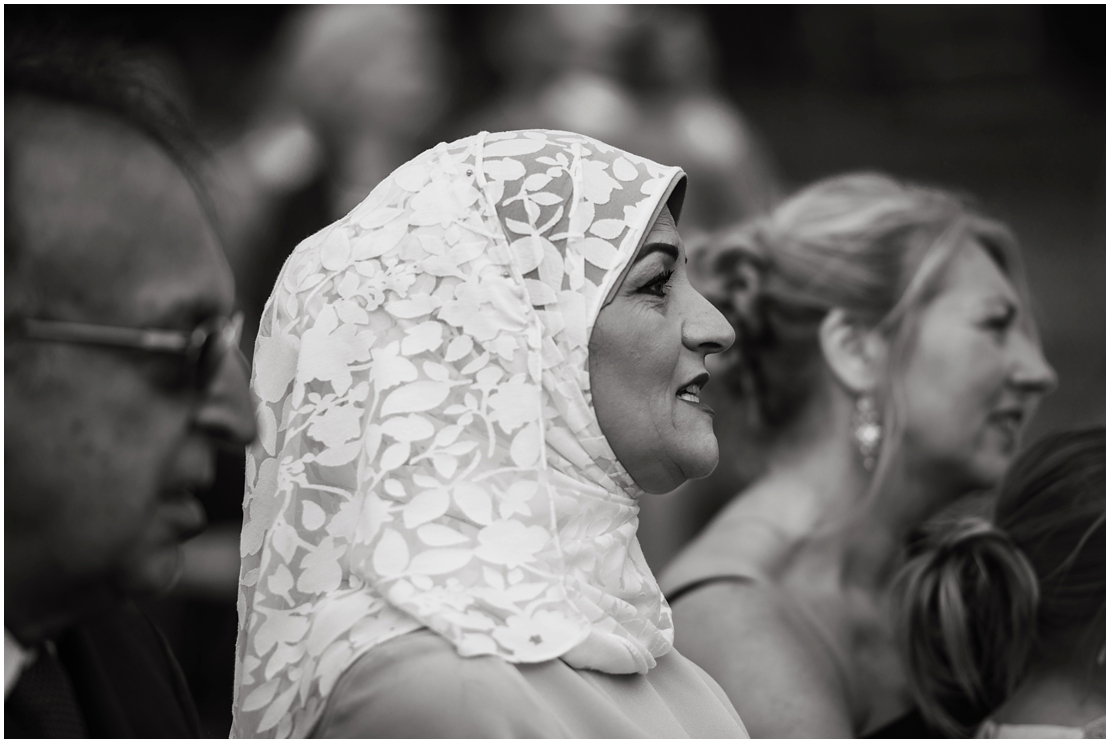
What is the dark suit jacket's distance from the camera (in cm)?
154

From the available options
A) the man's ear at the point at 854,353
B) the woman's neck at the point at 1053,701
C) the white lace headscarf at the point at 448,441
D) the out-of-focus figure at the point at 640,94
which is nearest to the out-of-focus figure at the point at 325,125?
the out-of-focus figure at the point at 640,94

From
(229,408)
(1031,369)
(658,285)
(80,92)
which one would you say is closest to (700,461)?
(658,285)

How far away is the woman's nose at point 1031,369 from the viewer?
10.9 ft

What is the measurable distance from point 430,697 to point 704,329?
2.36 ft

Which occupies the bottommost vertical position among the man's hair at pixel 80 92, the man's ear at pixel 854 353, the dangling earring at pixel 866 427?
the dangling earring at pixel 866 427

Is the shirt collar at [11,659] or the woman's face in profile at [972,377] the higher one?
the shirt collar at [11,659]

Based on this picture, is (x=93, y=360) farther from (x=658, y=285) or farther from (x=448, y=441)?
(x=658, y=285)

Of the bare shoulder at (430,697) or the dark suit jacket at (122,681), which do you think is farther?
the dark suit jacket at (122,681)

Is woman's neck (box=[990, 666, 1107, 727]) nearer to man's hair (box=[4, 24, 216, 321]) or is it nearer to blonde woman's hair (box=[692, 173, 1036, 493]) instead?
blonde woman's hair (box=[692, 173, 1036, 493])

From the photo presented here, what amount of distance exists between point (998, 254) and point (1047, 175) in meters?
0.30

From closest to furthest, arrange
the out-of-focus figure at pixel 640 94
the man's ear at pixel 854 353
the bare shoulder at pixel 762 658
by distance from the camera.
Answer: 1. the bare shoulder at pixel 762 658
2. the man's ear at pixel 854 353
3. the out-of-focus figure at pixel 640 94

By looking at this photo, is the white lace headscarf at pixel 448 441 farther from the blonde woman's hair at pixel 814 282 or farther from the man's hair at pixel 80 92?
the blonde woman's hair at pixel 814 282

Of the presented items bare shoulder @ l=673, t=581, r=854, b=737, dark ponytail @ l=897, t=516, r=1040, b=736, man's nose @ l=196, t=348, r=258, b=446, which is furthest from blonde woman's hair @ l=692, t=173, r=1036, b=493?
man's nose @ l=196, t=348, r=258, b=446

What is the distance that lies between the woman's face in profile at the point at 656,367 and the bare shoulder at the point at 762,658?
4.00ft
